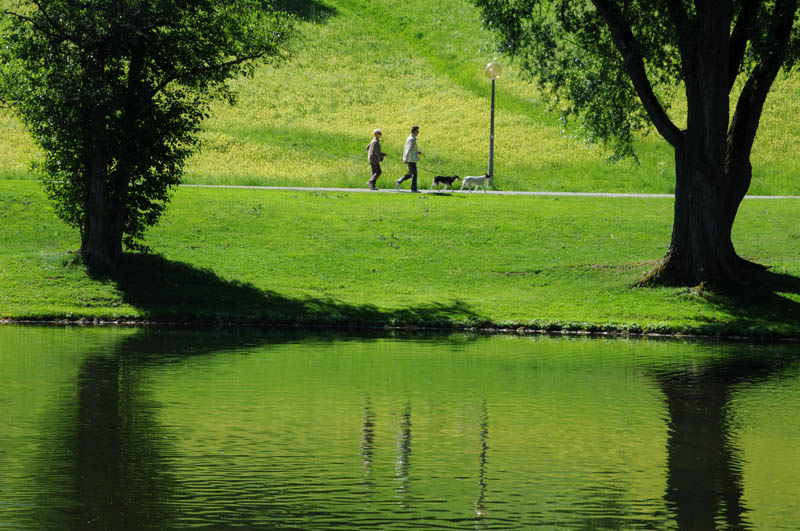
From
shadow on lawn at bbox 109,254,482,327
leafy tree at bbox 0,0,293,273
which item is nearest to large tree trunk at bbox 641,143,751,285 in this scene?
shadow on lawn at bbox 109,254,482,327

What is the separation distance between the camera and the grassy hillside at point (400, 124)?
54.1 meters

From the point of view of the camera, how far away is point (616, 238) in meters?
34.6

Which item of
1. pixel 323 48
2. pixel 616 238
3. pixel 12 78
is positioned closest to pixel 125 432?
pixel 12 78

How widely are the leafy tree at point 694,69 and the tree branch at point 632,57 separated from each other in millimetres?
27

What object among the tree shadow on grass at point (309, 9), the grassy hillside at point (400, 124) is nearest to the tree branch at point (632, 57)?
the grassy hillside at point (400, 124)

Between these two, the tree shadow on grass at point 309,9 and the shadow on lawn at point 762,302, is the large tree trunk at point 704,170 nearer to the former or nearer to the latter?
the shadow on lawn at point 762,302

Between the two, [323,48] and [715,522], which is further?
[323,48]

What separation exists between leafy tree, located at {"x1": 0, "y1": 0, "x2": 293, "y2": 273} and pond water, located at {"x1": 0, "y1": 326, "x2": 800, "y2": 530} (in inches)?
299

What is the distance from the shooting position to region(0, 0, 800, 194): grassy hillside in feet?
177

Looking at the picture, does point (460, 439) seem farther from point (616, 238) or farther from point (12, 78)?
point (616, 238)

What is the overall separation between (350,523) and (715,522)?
3.14 metres

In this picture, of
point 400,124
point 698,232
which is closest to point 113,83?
point 698,232

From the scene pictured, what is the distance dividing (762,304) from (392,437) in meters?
16.1

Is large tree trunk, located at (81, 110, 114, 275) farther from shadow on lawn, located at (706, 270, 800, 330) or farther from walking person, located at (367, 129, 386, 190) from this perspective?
shadow on lawn, located at (706, 270, 800, 330)
